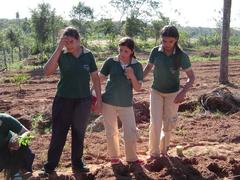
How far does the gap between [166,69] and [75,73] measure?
3.70ft

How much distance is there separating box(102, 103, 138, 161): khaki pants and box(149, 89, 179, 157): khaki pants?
1.04 feet

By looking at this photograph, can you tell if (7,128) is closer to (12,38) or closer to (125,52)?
(125,52)

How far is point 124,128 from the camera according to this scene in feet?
16.9

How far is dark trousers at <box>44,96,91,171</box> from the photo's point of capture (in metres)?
4.83

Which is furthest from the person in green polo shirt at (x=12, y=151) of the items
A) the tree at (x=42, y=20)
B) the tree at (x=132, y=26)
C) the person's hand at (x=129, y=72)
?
the tree at (x=132, y=26)

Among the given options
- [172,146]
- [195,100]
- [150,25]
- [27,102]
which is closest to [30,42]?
[150,25]

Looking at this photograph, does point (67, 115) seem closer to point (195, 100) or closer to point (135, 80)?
point (135, 80)

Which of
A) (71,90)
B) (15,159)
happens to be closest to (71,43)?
(71,90)

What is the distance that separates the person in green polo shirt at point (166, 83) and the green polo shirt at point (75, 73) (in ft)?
2.84

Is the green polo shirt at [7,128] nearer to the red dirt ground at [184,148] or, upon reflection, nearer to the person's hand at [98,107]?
the red dirt ground at [184,148]

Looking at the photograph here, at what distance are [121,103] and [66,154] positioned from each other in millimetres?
1364

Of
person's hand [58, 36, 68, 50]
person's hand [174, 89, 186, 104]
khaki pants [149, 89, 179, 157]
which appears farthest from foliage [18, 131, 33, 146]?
person's hand [174, 89, 186, 104]

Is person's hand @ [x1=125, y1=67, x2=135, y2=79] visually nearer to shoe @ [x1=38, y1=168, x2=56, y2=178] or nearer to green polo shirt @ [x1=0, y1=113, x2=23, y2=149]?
green polo shirt @ [x1=0, y1=113, x2=23, y2=149]

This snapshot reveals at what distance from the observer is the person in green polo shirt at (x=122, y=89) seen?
4.95 m
